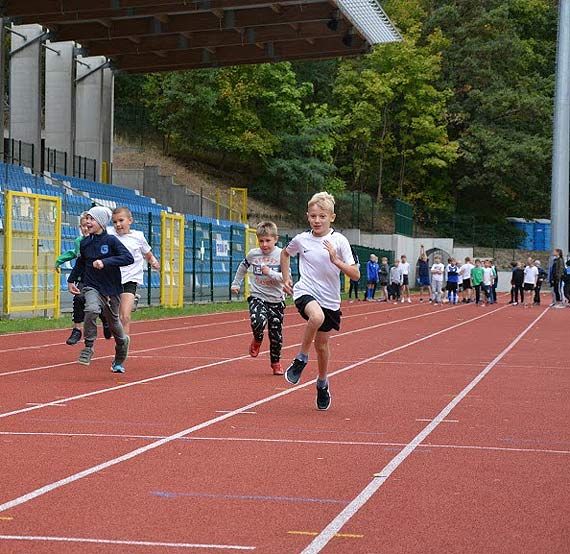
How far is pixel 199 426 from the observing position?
9.53 m

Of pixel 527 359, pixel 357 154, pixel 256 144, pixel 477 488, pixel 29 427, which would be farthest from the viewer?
pixel 357 154

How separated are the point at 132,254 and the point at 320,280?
414 cm

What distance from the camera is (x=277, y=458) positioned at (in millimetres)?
8094

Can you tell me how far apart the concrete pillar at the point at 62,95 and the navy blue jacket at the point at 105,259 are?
31529 mm

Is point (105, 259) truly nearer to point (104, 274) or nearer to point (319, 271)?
point (104, 274)

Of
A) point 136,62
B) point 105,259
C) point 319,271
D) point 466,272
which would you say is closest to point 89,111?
point 136,62

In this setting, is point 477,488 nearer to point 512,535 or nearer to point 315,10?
point 512,535

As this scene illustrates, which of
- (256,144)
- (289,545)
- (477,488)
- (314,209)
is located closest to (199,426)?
(314,209)

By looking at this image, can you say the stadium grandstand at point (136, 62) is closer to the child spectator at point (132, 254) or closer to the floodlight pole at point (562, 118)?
the child spectator at point (132, 254)

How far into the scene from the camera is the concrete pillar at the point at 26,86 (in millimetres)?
40969

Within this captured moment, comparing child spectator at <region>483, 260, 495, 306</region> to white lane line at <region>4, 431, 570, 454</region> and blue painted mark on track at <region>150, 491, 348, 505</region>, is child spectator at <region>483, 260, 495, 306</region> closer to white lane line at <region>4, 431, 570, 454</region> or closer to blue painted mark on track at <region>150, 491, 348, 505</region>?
white lane line at <region>4, 431, 570, 454</region>

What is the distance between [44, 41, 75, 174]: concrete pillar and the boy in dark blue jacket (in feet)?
104

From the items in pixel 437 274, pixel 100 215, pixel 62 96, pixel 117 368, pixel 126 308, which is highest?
pixel 62 96

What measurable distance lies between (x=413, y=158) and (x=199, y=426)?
236 ft
